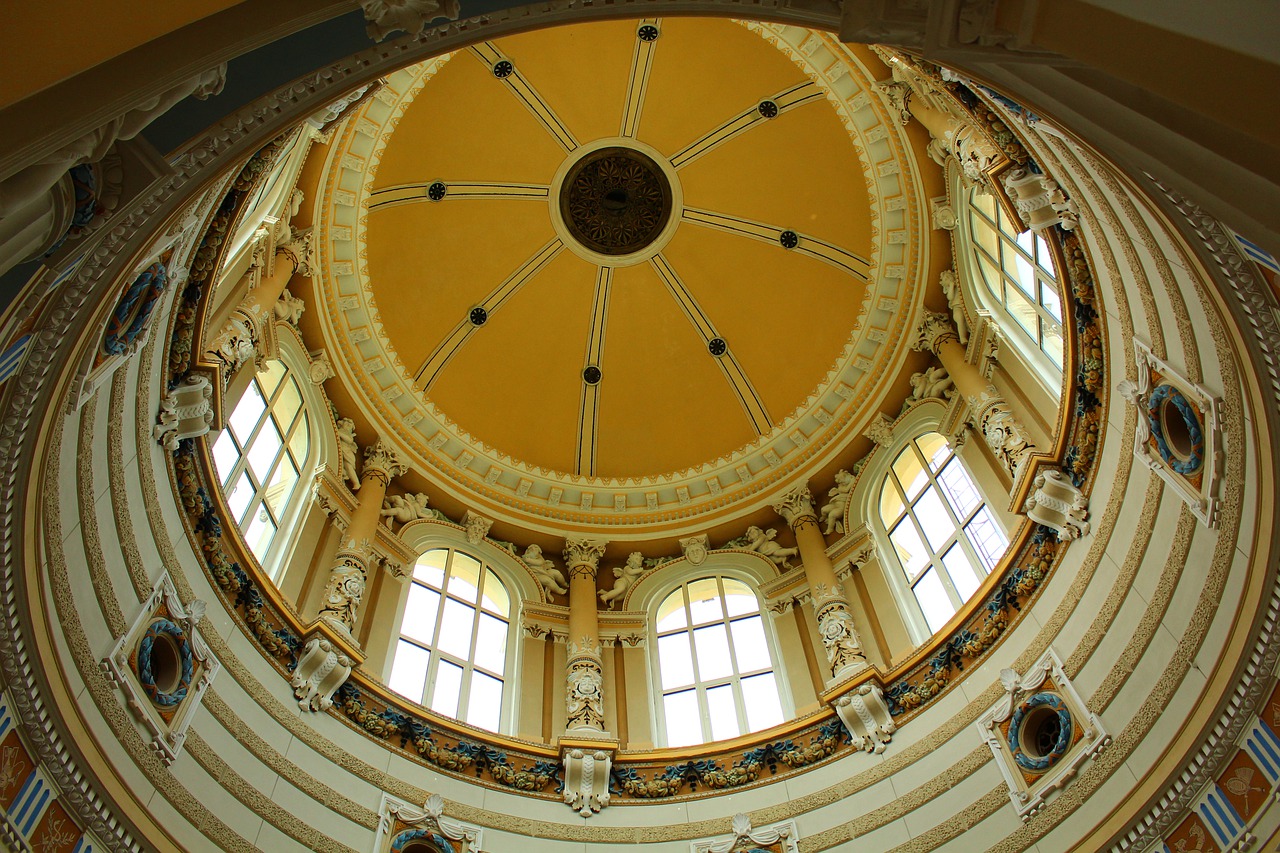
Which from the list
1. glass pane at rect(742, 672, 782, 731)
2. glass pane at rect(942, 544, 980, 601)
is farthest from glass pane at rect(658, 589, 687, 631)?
glass pane at rect(942, 544, 980, 601)

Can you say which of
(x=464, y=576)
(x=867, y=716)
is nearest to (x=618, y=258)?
(x=464, y=576)

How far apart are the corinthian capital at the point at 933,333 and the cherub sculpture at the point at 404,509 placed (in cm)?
978

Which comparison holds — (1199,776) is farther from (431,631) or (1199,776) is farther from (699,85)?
(699,85)

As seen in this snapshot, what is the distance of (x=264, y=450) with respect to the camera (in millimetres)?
15438

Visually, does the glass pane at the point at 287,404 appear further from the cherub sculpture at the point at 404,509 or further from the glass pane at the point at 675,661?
the glass pane at the point at 675,661

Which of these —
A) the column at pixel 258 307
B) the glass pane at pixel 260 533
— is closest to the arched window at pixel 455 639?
the glass pane at pixel 260 533

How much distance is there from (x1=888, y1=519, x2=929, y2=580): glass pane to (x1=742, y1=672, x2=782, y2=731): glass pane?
2912 mm

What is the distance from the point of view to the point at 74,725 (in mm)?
8469

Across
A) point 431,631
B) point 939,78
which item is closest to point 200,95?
point 939,78

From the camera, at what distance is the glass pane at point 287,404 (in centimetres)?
1641

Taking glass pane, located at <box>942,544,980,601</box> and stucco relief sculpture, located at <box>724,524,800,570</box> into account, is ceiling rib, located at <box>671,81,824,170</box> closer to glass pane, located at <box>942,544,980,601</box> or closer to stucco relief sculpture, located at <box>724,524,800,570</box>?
stucco relief sculpture, located at <box>724,524,800,570</box>

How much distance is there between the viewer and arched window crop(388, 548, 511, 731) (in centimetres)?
1513

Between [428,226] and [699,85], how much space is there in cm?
676

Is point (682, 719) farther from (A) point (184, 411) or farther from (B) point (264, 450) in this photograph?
(A) point (184, 411)
